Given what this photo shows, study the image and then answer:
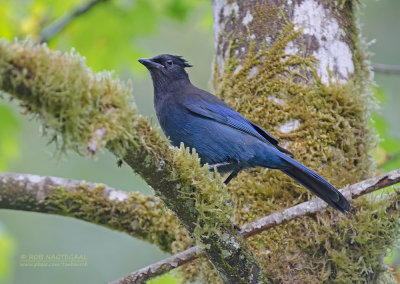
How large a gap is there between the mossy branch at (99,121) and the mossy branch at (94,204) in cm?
128

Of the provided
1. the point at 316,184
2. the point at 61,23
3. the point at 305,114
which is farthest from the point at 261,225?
the point at 61,23

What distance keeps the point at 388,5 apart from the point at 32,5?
323 inches

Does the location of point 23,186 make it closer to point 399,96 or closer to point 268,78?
point 268,78

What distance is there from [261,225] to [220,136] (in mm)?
1239

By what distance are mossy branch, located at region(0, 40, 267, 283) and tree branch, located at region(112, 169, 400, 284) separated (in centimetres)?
41

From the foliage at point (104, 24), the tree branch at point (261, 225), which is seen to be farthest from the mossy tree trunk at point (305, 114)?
the foliage at point (104, 24)

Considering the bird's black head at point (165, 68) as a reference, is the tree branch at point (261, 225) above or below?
below

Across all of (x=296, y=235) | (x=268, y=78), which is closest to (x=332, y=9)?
(x=268, y=78)

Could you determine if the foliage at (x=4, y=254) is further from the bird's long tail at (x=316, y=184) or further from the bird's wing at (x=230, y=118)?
the bird's long tail at (x=316, y=184)

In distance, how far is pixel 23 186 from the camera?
3.59 meters

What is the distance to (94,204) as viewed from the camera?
148 inches

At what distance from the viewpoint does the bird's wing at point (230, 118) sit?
3.77m

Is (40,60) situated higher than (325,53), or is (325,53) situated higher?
(325,53)

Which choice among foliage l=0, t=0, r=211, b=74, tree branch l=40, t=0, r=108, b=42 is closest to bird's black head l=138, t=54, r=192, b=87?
tree branch l=40, t=0, r=108, b=42
